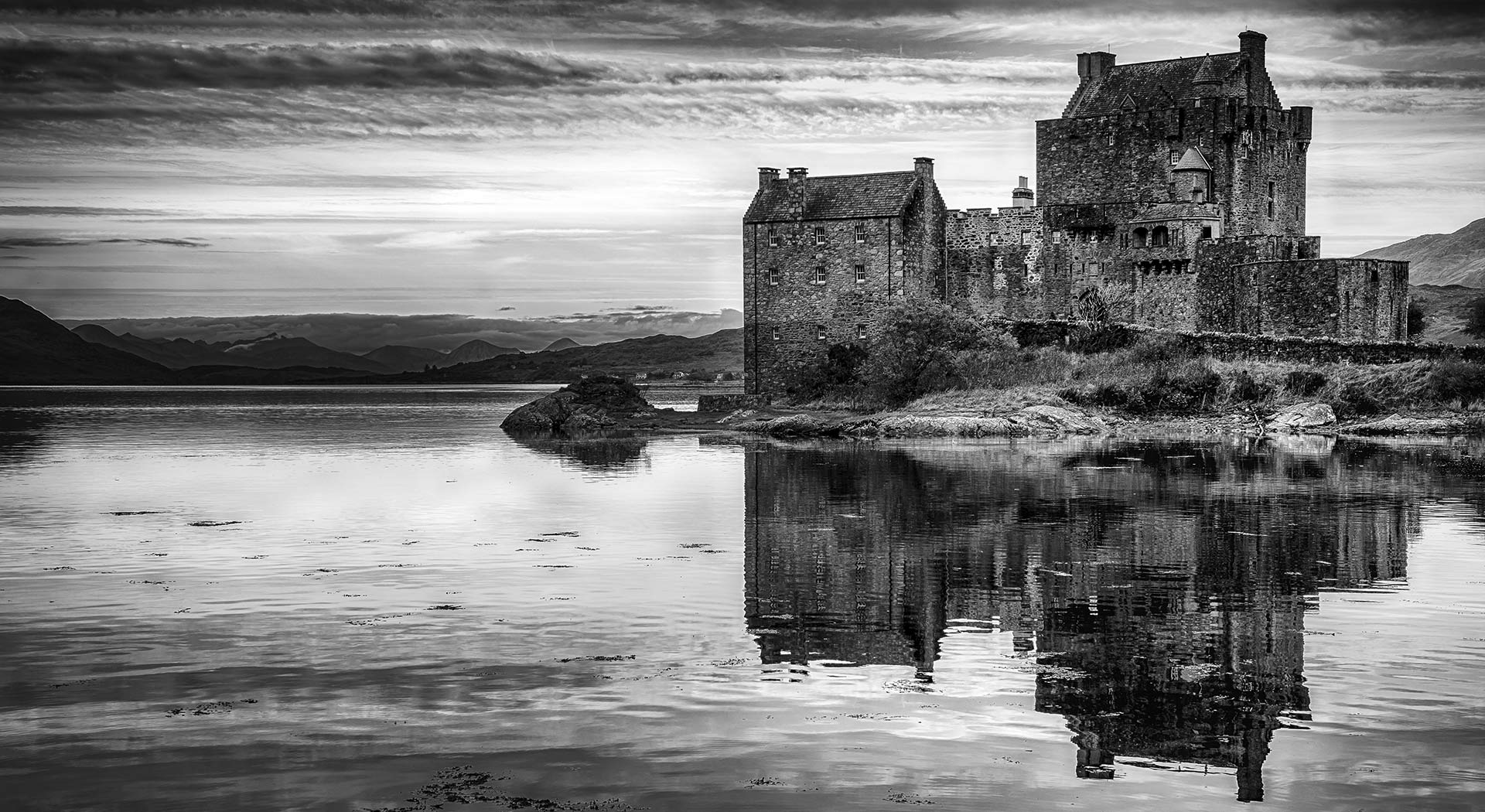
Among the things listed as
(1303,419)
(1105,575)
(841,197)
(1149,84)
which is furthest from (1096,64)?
(1105,575)

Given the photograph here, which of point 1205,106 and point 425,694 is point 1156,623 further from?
point 1205,106

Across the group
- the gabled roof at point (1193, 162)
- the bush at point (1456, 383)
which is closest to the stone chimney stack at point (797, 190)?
the gabled roof at point (1193, 162)

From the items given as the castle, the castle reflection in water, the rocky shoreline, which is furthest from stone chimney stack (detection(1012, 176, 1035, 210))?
the castle reflection in water

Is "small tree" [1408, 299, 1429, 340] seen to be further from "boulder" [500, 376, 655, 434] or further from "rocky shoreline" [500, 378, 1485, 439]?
"boulder" [500, 376, 655, 434]

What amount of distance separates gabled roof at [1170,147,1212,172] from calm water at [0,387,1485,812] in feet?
114

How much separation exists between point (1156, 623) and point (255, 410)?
106 meters

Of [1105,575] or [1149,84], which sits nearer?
[1105,575]

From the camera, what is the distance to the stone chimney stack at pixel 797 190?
7175 cm

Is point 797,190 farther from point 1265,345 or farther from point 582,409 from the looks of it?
point 1265,345

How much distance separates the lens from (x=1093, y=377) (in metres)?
63.4

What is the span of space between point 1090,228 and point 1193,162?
17.9 ft

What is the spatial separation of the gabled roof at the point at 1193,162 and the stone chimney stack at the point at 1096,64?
7159mm

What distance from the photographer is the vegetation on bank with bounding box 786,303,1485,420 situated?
57219 mm

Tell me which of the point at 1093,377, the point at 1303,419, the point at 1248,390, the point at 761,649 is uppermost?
the point at 1093,377
